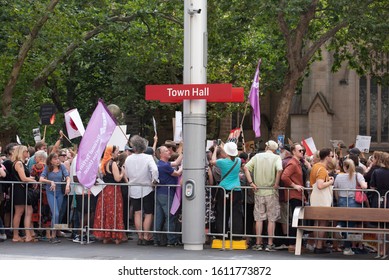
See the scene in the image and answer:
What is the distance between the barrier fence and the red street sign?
5.97ft

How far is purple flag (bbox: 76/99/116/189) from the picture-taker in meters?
16.9

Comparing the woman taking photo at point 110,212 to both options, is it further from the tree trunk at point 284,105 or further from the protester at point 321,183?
the tree trunk at point 284,105

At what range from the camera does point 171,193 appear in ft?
56.7

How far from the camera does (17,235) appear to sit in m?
17.8

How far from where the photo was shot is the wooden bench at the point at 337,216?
1523cm

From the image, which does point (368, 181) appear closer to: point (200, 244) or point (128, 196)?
point (200, 244)

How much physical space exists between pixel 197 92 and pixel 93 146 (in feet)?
7.50

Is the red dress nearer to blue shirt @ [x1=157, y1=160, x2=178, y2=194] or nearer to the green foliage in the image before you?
blue shirt @ [x1=157, y1=160, x2=178, y2=194]

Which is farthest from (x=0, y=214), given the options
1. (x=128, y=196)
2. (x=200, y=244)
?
(x=200, y=244)

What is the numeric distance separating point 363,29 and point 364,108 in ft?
60.2

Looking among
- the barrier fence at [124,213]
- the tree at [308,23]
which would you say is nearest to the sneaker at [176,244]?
the barrier fence at [124,213]

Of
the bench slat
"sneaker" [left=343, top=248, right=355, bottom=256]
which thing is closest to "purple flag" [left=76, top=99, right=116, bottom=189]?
the bench slat

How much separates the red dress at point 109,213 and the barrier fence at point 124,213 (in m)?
0.02

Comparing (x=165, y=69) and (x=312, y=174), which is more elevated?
(x=165, y=69)
